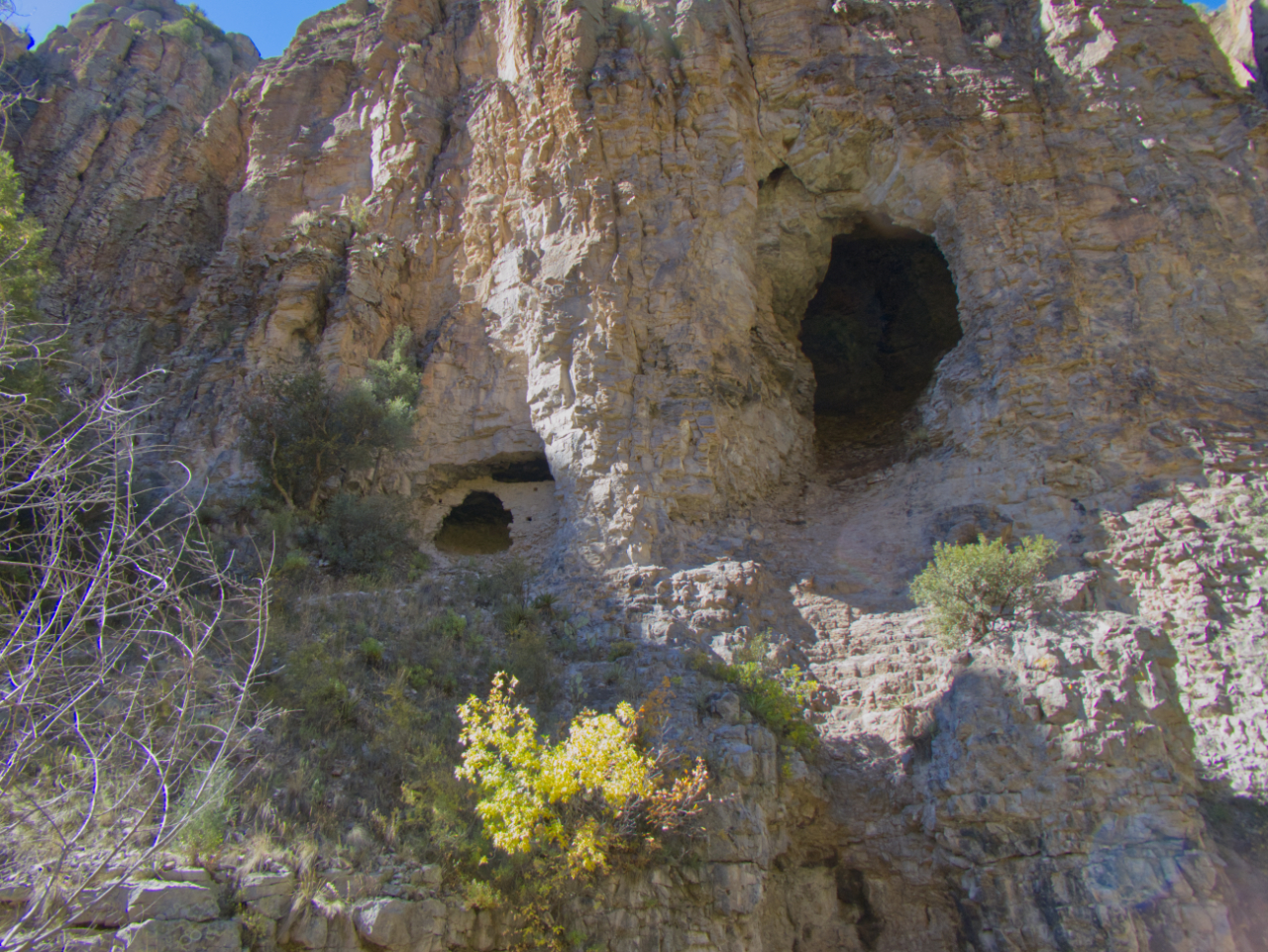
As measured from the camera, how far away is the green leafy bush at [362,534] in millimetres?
10984

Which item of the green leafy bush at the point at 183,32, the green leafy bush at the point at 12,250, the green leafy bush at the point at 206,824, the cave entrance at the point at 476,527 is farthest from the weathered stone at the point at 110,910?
the green leafy bush at the point at 183,32

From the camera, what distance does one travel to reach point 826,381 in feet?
51.3

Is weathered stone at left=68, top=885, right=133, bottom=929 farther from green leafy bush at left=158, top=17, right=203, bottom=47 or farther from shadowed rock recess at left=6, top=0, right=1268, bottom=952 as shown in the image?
green leafy bush at left=158, top=17, right=203, bottom=47

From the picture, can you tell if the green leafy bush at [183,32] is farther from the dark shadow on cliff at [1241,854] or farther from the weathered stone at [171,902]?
the dark shadow on cliff at [1241,854]

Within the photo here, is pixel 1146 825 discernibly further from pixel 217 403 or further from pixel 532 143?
pixel 217 403

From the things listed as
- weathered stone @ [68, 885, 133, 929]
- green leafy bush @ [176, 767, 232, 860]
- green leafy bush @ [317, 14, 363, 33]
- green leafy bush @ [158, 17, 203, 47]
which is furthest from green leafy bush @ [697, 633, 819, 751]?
green leafy bush @ [158, 17, 203, 47]

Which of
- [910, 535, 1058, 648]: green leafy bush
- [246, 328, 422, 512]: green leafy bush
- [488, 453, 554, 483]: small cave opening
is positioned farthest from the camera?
[488, 453, 554, 483]: small cave opening

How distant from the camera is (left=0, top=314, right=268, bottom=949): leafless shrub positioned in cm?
409

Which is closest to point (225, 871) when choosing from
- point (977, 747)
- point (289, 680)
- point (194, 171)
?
point (289, 680)

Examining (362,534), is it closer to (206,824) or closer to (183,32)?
(206,824)

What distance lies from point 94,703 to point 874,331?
1424 cm

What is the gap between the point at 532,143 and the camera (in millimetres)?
12828

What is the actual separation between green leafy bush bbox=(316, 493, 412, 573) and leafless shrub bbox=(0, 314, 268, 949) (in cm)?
235

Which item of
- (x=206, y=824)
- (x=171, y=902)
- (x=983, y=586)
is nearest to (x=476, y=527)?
(x=983, y=586)
